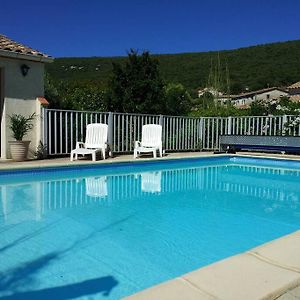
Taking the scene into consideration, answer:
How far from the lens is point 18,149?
9367mm

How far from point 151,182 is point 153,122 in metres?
5.02

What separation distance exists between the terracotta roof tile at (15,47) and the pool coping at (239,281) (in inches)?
341

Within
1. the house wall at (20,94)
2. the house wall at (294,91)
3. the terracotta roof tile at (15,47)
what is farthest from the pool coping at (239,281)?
the house wall at (294,91)

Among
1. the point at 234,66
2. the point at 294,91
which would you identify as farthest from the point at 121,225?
the point at 294,91

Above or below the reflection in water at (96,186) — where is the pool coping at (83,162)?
above

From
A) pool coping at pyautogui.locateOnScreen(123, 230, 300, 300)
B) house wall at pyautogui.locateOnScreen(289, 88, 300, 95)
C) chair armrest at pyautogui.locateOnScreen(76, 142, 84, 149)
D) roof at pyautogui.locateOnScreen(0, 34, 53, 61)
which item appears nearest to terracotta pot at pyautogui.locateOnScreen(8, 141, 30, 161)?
chair armrest at pyautogui.locateOnScreen(76, 142, 84, 149)

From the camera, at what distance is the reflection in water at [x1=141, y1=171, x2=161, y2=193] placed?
7.09m

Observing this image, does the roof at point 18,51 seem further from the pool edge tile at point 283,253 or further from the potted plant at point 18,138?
the pool edge tile at point 283,253

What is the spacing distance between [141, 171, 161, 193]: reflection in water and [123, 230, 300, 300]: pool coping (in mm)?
4425

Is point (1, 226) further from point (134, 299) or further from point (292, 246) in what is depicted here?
point (292, 246)

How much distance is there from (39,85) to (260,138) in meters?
6.95

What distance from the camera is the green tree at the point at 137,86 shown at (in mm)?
13930

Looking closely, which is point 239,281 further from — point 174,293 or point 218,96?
point 218,96

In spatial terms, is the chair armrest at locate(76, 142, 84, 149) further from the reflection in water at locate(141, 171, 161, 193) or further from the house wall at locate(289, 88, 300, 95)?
the house wall at locate(289, 88, 300, 95)
